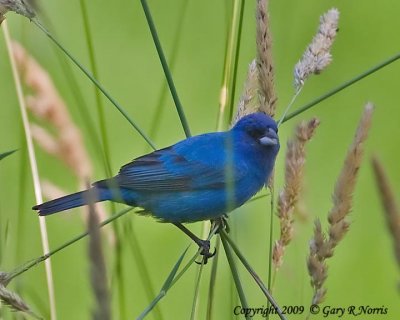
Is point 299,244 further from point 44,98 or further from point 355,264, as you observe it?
point 355,264

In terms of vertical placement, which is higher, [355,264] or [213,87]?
[213,87]

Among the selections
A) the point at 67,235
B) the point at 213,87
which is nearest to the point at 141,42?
the point at 213,87

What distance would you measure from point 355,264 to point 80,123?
1.23 m

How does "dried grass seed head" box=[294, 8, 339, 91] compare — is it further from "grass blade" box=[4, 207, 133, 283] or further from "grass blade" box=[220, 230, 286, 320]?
"grass blade" box=[4, 207, 133, 283]

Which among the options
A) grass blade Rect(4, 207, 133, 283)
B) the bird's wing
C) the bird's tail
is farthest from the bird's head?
grass blade Rect(4, 207, 133, 283)

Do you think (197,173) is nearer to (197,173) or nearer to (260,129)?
(197,173)

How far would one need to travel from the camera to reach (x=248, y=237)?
170cm

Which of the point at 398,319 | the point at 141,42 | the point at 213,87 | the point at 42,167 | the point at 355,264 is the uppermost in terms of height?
the point at 141,42

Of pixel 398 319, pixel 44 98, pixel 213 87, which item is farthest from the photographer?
pixel 213 87

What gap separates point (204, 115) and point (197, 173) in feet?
4.16

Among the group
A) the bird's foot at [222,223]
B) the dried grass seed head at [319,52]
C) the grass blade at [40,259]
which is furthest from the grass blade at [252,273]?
the dried grass seed head at [319,52]

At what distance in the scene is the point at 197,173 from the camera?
2469 millimetres

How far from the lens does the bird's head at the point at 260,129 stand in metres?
2.27

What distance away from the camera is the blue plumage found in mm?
2342
